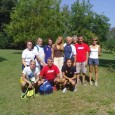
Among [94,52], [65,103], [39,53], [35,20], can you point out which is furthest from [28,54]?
[35,20]

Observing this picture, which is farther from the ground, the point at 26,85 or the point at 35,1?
the point at 35,1

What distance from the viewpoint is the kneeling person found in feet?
35.7

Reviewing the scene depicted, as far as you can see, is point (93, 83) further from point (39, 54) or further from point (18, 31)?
point (18, 31)

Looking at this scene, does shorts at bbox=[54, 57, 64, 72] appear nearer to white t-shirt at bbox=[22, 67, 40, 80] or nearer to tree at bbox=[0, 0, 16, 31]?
white t-shirt at bbox=[22, 67, 40, 80]

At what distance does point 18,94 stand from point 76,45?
281 centimetres

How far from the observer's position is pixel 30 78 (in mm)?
10625

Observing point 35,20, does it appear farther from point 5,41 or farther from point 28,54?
point 28,54

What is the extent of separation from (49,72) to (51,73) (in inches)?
3.2

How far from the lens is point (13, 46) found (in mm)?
54031

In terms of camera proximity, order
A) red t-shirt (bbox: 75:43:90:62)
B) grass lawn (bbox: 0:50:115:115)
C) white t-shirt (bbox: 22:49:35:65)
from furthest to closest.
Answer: red t-shirt (bbox: 75:43:90:62), white t-shirt (bbox: 22:49:35:65), grass lawn (bbox: 0:50:115:115)

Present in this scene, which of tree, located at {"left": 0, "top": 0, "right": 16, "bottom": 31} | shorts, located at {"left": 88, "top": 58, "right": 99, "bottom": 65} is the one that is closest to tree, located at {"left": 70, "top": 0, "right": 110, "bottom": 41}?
tree, located at {"left": 0, "top": 0, "right": 16, "bottom": 31}

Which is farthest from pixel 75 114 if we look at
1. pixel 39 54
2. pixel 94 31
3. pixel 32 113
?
pixel 94 31

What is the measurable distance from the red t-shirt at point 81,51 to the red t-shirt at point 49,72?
1.35m

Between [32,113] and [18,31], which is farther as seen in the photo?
[18,31]
